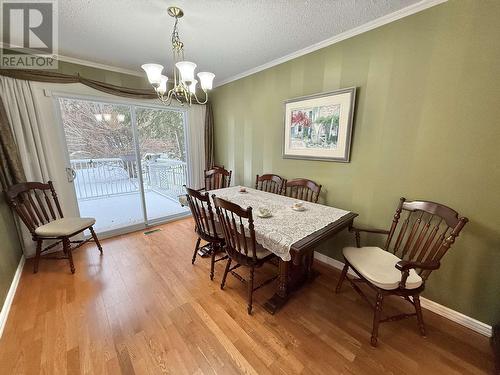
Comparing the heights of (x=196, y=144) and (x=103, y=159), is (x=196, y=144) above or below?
above

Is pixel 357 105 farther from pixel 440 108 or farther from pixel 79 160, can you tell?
pixel 79 160

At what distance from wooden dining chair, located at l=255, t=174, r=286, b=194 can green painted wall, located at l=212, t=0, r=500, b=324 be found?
580 mm

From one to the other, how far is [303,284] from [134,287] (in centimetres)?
171

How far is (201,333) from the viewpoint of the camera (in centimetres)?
150

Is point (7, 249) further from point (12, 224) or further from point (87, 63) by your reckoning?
point (87, 63)

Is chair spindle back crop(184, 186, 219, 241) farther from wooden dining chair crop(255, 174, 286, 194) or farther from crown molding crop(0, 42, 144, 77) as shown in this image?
crown molding crop(0, 42, 144, 77)

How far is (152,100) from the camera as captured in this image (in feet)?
10.4

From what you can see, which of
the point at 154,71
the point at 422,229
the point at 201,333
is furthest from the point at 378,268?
the point at 154,71

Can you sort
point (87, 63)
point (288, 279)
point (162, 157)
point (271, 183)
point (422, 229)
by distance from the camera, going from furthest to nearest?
1. point (162, 157)
2. point (271, 183)
3. point (87, 63)
4. point (288, 279)
5. point (422, 229)

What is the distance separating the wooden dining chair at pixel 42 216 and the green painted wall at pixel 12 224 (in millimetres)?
145

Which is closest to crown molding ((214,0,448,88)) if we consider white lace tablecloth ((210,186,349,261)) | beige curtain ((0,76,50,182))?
white lace tablecloth ((210,186,349,261))

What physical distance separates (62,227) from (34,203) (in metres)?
0.51

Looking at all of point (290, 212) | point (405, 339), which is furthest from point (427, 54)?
point (405, 339)

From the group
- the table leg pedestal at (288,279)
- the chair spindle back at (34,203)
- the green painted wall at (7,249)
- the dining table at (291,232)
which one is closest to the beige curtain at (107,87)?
the chair spindle back at (34,203)
